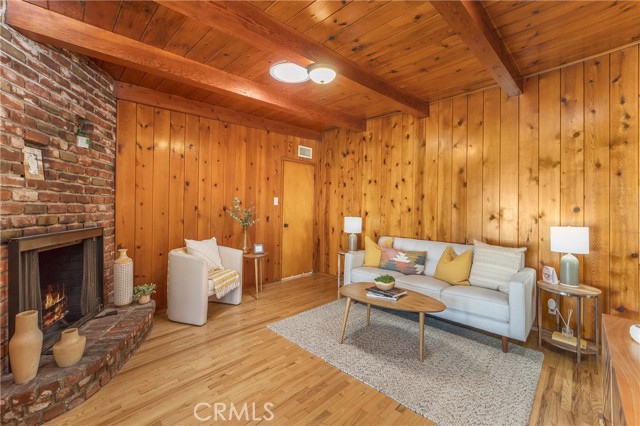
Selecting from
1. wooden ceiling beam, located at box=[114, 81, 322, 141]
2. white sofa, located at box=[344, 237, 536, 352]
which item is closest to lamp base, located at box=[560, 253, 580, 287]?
white sofa, located at box=[344, 237, 536, 352]

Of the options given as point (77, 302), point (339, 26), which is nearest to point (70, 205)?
point (77, 302)

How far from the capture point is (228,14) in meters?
1.79

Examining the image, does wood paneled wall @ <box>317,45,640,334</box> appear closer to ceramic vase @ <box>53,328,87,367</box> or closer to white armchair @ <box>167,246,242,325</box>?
white armchair @ <box>167,246,242,325</box>

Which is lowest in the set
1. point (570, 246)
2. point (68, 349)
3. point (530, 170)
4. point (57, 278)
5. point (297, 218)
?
point (68, 349)

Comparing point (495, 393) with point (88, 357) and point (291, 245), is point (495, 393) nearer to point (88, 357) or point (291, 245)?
point (88, 357)

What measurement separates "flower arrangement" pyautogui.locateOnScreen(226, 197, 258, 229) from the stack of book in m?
2.14

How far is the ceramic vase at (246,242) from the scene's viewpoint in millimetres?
3898

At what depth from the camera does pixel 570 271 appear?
7.91ft

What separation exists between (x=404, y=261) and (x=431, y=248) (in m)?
0.39

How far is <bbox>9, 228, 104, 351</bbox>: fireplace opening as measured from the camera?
175cm

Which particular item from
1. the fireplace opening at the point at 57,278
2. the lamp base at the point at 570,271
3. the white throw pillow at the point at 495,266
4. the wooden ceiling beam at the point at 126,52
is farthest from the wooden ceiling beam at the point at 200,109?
the lamp base at the point at 570,271

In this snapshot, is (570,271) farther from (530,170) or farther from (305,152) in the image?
(305,152)

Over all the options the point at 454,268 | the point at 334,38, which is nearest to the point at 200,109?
the point at 334,38

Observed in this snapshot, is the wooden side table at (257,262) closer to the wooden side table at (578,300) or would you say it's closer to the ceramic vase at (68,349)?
the ceramic vase at (68,349)
